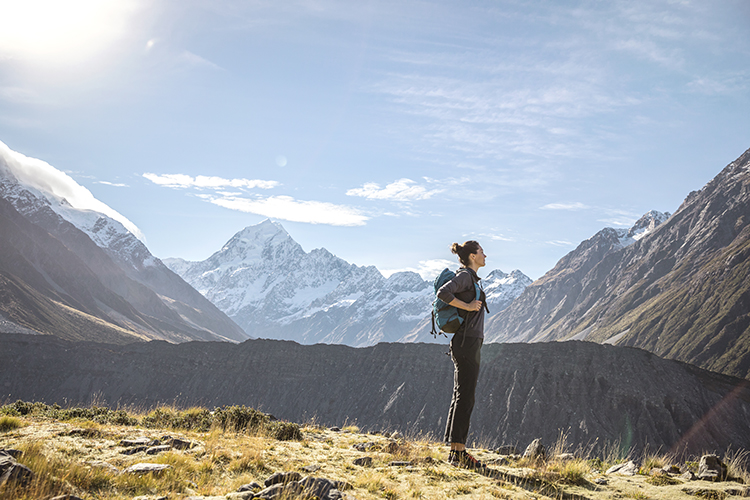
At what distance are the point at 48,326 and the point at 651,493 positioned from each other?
536 ft

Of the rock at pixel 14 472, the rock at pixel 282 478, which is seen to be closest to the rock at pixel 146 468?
the rock at pixel 14 472

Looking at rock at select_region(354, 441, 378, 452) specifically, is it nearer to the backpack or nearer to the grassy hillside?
the grassy hillside

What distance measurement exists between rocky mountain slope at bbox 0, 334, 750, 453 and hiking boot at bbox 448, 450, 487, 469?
48138 millimetres

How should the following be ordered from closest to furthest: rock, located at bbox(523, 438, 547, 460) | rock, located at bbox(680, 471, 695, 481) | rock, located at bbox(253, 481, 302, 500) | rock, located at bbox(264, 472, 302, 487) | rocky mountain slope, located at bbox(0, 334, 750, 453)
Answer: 1. rock, located at bbox(253, 481, 302, 500)
2. rock, located at bbox(264, 472, 302, 487)
3. rock, located at bbox(680, 471, 695, 481)
4. rock, located at bbox(523, 438, 547, 460)
5. rocky mountain slope, located at bbox(0, 334, 750, 453)

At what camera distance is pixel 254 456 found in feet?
22.2

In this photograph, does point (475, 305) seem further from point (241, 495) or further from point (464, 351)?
point (241, 495)

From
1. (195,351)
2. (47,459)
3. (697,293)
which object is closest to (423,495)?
(47,459)

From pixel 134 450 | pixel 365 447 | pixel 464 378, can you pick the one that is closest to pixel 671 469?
pixel 464 378

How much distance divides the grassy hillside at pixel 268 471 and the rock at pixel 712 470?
0.18 meters

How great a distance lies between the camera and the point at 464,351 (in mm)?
7148

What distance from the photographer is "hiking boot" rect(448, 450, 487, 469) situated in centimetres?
723

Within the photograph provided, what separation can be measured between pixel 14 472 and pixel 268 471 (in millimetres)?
3055

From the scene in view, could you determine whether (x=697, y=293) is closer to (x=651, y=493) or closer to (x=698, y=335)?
(x=698, y=335)

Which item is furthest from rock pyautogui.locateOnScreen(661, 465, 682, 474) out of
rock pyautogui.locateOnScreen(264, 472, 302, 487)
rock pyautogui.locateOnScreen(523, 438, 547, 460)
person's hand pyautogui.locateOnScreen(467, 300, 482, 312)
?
rock pyautogui.locateOnScreen(264, 472, 302, 487)
